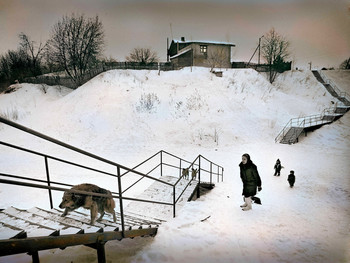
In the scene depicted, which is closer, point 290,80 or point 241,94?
point 241,94

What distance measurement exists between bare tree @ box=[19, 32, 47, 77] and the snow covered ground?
1.77m

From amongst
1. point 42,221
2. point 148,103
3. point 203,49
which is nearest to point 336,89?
point 203,49

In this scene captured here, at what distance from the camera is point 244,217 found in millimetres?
3363

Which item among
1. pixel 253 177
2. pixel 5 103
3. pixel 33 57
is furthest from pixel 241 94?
pixel 5 103

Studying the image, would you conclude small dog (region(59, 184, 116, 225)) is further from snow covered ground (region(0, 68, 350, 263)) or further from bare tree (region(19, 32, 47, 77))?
bare tree (region(19, 32, 47, 77))

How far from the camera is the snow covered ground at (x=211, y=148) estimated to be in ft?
8.30

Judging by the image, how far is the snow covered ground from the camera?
2.53 m

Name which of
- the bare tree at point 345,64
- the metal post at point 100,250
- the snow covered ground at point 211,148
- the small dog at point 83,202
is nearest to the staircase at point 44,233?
the metal post at point 100,250

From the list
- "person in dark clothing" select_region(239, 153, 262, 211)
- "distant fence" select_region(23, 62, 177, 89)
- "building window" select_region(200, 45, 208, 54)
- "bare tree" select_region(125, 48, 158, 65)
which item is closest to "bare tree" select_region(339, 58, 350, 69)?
"person in dark clothing" select_region(239, 153, 262, 211)

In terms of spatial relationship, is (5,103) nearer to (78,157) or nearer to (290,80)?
(78,157)

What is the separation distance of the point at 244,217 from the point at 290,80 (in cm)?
2026

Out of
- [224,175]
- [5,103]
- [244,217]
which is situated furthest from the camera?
→ [5,103]

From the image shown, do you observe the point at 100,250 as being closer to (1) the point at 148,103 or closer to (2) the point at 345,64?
(2) the point at 345,64

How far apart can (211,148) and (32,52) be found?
8.56 meters
